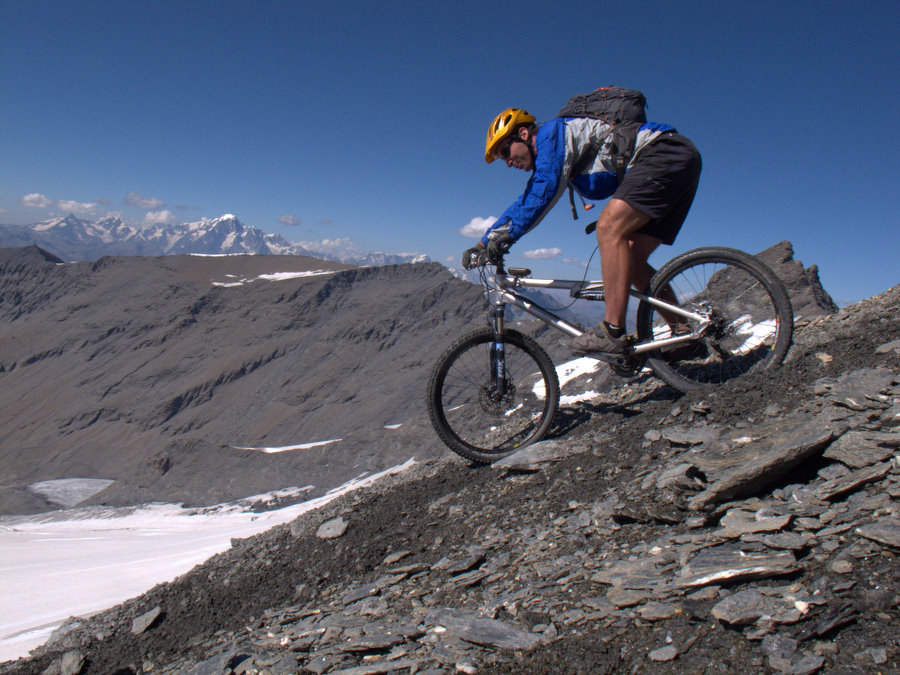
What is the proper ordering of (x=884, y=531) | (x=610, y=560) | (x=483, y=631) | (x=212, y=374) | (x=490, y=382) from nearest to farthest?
(x=884, y=531) → (x=483, y=631) → (x=610, y=560) → (x=490, y=382) → (x=212, y=374)

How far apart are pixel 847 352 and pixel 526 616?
13.0 feet

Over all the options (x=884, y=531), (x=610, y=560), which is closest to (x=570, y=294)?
(x=610, y=560)

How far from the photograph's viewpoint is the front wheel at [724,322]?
4.64 m

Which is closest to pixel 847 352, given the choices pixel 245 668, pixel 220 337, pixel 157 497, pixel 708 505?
pixel 708 505

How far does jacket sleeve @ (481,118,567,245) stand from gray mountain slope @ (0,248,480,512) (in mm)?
30996

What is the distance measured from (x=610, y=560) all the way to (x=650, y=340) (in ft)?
8.05

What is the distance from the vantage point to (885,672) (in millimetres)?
1854

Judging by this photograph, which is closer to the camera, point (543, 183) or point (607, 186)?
point (543, 183)

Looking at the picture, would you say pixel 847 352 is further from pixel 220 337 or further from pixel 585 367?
pixel 220 337

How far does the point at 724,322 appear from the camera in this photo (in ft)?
15.6

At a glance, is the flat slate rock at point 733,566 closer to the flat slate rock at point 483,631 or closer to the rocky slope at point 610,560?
the rocky slope at point 610,560

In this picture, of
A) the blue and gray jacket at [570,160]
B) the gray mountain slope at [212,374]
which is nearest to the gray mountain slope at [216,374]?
the gray mountain slope at [212,374]

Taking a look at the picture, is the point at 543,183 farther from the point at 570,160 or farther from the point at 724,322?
the point at 724,322

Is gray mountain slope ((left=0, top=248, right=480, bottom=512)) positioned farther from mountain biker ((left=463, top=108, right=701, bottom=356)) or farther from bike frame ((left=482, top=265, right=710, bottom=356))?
mountain biker ((left=463, top=108, right=701, bottom=356))
